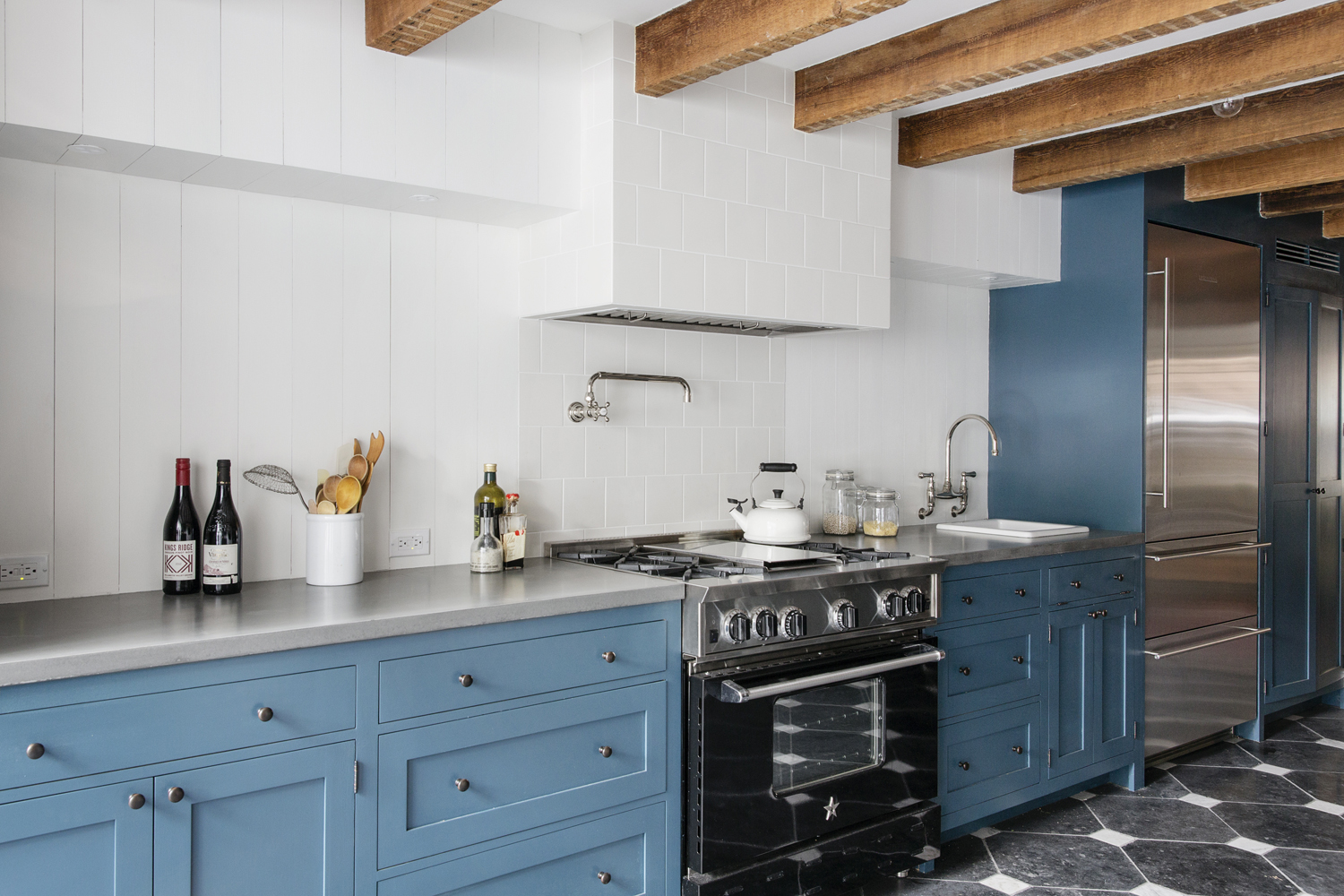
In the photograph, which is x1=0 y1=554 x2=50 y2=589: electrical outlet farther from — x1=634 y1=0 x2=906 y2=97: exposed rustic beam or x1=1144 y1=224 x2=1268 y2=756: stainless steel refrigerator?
x1=1144 y1=224 x2=1268 y2=756: stainless steel refrigerator

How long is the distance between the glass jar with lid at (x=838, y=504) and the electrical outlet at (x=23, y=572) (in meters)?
2.43

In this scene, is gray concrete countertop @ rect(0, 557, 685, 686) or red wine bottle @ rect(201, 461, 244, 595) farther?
red wine bottle @ rect(201, 461, 244, 595)

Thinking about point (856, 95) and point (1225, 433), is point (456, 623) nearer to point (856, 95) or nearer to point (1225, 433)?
point (856, 95)

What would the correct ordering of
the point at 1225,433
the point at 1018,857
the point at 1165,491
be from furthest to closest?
1. the point at 1225,433
2. the point at 1165,491
3. the point at 1018,857

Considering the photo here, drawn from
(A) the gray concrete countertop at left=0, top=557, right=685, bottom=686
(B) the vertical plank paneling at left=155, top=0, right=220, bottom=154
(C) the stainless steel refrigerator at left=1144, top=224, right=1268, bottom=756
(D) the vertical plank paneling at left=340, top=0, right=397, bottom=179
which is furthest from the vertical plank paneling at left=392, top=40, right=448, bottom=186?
(C) the stainless steel refrigerator at left=1144, top=224, right=1268, bottom=756

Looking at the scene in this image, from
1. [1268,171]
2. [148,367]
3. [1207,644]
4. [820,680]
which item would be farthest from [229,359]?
[1207,644]

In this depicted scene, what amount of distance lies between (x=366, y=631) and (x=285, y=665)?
16cm

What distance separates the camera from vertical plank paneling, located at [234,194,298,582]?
2443mm

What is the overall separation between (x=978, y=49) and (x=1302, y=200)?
2486 mm

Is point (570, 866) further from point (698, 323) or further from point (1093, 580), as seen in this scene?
point (1093, 580)

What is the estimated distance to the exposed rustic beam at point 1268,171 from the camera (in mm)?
3527

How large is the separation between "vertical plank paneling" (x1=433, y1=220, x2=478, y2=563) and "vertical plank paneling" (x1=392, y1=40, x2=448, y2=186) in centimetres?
32

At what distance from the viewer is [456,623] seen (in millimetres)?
2064

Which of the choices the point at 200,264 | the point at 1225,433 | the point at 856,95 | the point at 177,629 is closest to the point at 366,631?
the point at 177,629
